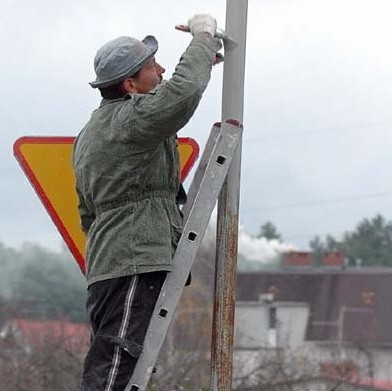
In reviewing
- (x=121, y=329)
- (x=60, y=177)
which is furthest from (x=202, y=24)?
(x=60, y=177)

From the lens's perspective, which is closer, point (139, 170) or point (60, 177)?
point (139, 170)

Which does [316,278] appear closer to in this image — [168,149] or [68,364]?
[68,364]

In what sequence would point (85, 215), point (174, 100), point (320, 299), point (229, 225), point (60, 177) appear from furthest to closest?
1. point (320, 299)
2. point (60, 177)
3. point (85, 215)
4. point (229, 225)
5. point (174, 100)

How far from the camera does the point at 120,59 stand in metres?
5.92

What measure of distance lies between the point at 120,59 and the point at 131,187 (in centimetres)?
52

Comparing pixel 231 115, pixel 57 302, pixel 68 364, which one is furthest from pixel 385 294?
pixel 231 115

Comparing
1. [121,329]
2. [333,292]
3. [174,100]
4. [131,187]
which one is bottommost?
[121,329]

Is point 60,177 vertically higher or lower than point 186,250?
higher

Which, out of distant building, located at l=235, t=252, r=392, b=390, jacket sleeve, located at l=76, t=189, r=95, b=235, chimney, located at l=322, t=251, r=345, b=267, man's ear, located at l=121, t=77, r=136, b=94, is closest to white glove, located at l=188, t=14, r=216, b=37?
man's ear, located at l=121, t=77, r=136, b=94

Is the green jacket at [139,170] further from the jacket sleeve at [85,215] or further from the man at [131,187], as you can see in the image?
the jacket sleeve at [85,215]

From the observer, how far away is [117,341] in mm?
5785

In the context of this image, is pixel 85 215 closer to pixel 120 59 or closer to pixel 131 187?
pixel 131 187

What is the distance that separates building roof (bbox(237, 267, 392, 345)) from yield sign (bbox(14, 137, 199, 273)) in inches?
1706

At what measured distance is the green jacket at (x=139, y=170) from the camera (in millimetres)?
5707
